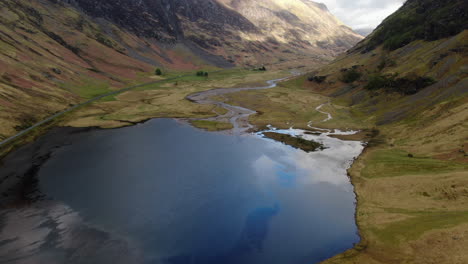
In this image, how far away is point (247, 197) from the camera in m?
61.3

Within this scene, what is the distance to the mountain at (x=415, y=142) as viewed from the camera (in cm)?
4294

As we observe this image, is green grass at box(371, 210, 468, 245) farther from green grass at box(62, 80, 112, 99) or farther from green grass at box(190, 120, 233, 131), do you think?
green grass at box(62, 80, 112, 99)

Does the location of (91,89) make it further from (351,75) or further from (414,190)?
(414,190)

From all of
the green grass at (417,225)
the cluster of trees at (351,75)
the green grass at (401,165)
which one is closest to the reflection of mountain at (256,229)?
the green grass at (417,225)

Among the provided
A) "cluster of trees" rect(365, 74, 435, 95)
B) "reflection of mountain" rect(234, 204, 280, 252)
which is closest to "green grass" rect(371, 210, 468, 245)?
"reflection of mountain" rect(234, 204, 280, 252)

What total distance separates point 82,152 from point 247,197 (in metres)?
50.8

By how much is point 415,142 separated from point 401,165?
688 inches

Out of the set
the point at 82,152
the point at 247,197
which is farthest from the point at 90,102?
the point at 247,197

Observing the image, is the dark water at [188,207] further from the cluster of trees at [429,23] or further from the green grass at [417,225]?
the cluster of trees at [429,23]

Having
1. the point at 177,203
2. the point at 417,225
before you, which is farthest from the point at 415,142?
the point at 177,203

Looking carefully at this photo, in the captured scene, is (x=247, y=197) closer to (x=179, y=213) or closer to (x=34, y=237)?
(x=179, y=213)

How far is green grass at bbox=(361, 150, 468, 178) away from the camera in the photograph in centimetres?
6097

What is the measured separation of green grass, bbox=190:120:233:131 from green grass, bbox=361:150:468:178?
5529 centimetres

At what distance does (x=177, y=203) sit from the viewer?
187ft
